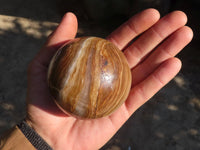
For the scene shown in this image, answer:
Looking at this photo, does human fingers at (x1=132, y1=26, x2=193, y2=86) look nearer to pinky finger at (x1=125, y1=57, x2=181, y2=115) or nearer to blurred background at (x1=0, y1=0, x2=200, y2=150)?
pinky finger at (x1=125, y1=57, x2=181, y2=115)

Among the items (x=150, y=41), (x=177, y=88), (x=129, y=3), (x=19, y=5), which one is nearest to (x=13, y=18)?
(x=19, y=5)

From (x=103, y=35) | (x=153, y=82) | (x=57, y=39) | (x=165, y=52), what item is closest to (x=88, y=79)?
(x=57, y=39)

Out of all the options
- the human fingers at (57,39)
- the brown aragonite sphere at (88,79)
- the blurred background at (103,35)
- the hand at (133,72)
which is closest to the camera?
the brown aragonite sphere at (88,79)

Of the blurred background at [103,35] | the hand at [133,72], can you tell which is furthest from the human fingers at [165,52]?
the blurred background at [103,35]

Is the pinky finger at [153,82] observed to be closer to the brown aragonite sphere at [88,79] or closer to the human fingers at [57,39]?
the brown aragonite sphere at [88,79]

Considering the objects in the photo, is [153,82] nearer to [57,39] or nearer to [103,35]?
[57,39]

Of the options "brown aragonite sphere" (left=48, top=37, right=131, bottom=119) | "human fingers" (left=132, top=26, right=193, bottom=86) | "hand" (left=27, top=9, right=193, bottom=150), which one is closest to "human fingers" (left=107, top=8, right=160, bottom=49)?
"hand" (left=27, top=9, right=193, bottom=150)

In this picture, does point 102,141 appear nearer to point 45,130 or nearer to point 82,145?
point 82,145
